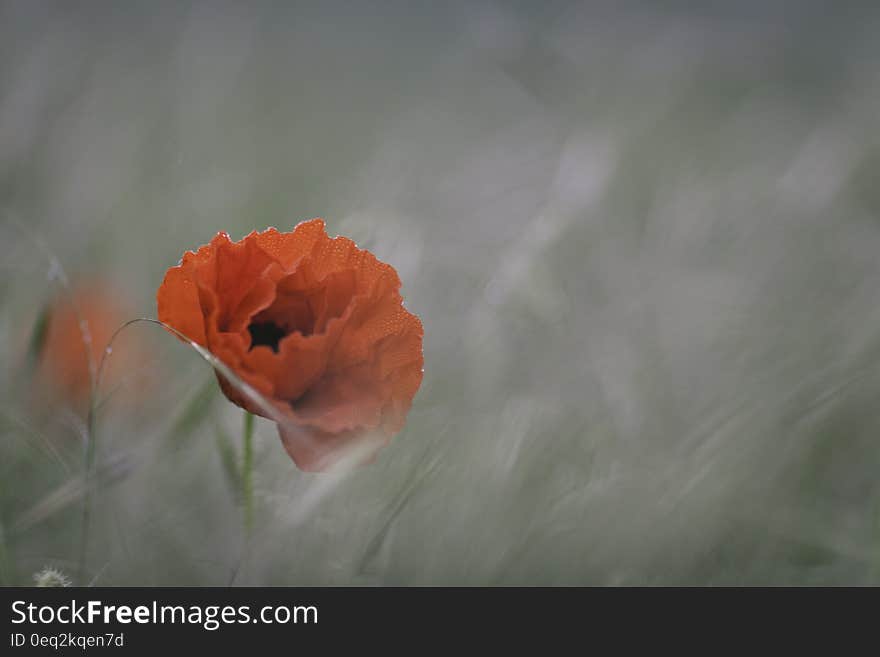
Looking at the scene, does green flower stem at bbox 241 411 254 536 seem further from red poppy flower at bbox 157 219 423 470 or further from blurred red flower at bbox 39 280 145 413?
blurred red flower at bbox 39 280 145 413

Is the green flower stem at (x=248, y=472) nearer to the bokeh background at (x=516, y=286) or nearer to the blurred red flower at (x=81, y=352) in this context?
the bokeh background at (x=516, y=286)

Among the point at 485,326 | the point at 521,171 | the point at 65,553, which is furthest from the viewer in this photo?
the point at 521,171

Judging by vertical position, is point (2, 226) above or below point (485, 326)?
above

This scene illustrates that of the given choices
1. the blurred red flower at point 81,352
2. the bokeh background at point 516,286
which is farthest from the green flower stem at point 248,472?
the blurred red flower at point 81,352

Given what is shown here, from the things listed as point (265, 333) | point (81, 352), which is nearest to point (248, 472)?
point (265, 333)
